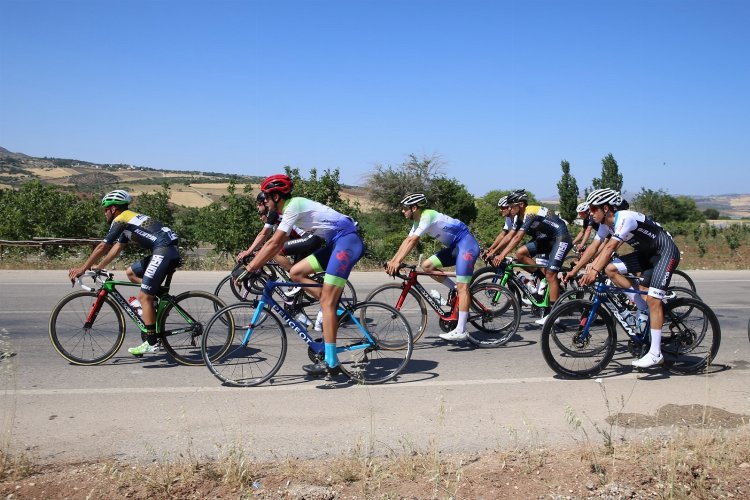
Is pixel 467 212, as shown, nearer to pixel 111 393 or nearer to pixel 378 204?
pixel 378 204

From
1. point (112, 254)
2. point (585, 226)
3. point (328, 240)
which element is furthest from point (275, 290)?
point (585, 226)

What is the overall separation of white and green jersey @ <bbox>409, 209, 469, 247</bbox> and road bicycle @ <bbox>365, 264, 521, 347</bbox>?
0.50 m

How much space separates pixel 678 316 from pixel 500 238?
341 cm

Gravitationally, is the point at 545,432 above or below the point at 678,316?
below

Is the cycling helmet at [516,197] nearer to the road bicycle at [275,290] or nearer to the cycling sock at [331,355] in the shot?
the road bicycle at [275,290]

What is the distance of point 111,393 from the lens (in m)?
5.87

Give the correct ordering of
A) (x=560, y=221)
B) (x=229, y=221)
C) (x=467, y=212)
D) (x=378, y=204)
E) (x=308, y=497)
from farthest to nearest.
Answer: (x=467, y=212) < (x=378, y=204) < (x=229, y=221) < (x=560, y=221) < (x=308, y=497)

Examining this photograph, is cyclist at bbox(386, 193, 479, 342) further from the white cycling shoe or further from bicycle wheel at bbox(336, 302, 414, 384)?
the white cycling shoe

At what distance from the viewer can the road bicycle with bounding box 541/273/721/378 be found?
21.1ft

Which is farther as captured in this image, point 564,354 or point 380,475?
point 564,354

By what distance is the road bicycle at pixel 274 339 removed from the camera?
615 cm

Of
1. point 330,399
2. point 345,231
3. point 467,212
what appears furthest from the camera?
point 467,212

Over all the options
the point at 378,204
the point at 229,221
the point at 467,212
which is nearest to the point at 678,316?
the point at 229,221

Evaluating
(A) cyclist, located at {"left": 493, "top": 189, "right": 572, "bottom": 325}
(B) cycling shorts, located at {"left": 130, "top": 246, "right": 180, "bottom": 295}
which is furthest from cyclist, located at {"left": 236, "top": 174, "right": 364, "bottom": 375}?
(A) cyclist, located at {"left": 493, "top": 189, "right": 572, "bottom": 325}
